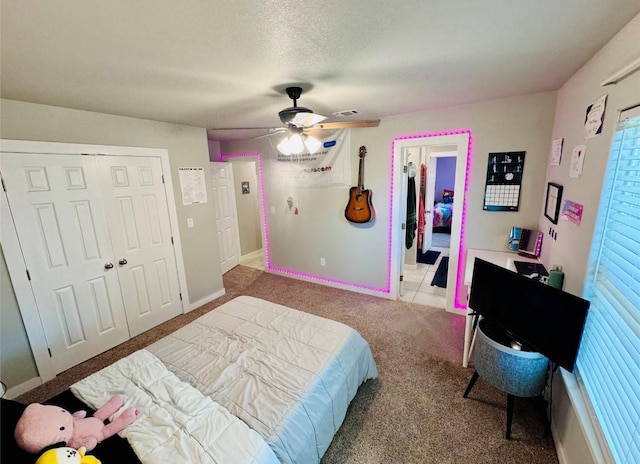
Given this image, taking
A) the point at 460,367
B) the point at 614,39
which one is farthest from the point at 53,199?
the point at 614,39

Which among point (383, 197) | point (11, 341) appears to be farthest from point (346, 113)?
point (11, 341)

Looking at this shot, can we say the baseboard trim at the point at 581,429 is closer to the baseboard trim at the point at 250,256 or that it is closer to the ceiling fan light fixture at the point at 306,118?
the ceiling fan light fixture at the point at 306,118

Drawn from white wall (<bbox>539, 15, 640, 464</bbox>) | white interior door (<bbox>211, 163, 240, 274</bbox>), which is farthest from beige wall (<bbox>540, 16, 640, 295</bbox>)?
white interior door (<bbox>211, 163, 240, 274</bbox>)

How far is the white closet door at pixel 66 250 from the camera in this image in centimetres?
213

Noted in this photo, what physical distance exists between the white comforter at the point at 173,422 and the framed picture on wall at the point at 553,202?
2.45m

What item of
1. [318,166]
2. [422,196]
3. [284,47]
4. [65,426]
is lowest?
[65,426]

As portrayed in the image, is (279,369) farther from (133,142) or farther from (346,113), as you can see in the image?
(133,142)

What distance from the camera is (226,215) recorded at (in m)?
4.84

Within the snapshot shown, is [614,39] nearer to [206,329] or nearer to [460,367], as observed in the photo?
[460,367]

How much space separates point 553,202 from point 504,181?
2.10ft

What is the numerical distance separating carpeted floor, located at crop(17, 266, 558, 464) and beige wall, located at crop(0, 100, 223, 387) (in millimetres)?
537

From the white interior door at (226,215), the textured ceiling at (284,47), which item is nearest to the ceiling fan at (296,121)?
the textured ceiling at (284,47)

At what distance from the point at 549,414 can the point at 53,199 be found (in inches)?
160

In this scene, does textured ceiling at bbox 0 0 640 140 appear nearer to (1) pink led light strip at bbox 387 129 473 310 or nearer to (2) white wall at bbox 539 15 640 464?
(2) white wall at bbox 539 15 640 464
